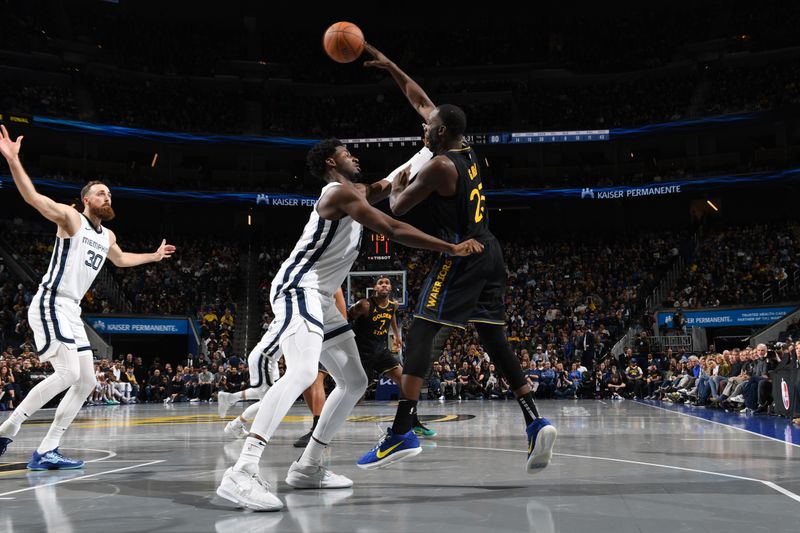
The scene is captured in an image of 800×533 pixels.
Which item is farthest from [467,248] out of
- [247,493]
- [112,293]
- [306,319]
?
[112,293]

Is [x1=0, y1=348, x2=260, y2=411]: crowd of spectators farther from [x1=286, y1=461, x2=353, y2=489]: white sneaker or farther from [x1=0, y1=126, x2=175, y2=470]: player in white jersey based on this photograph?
[x1=286, y1=461, x2=353, y2=489]: white sneaker

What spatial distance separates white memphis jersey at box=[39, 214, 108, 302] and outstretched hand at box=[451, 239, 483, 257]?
3343 millimetres

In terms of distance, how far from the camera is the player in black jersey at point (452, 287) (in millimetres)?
4832

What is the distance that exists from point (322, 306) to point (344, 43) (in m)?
3.28

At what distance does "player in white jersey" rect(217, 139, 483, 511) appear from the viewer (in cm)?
452

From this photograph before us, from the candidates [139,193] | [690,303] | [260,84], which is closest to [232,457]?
[690,303]

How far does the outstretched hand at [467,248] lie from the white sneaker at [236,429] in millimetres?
5009

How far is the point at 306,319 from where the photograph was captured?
4.72 m

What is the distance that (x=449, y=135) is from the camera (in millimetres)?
5180

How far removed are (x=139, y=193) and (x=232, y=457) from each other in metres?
27.8

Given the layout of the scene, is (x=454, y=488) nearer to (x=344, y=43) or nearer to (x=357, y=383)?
(x=357, y=383)

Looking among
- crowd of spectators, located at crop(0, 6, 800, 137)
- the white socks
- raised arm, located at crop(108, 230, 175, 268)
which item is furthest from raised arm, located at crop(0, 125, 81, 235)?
crowd of spectators, located at crop(0, 6, 800, 137)

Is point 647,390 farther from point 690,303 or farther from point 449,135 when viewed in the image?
point 449,135

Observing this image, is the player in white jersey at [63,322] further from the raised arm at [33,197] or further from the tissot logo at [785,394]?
the tissot logo at [785,394]
